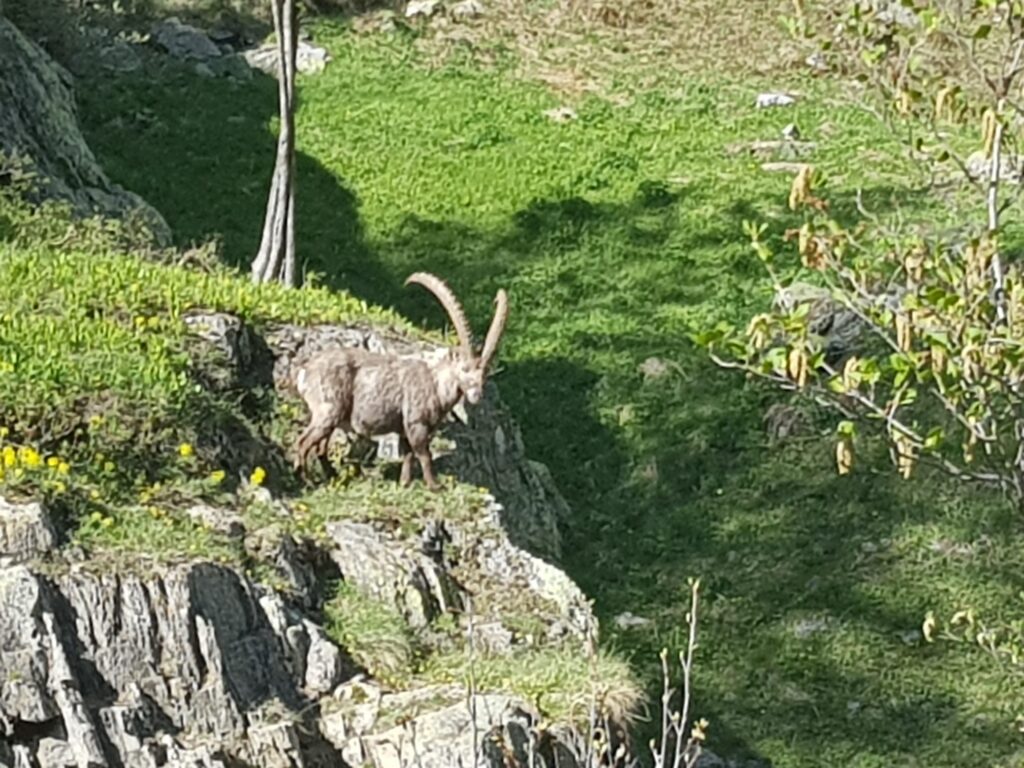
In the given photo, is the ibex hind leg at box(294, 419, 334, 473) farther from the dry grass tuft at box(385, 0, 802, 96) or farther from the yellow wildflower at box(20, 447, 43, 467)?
the dry grass tuft at box(385, 0, 802, 96)

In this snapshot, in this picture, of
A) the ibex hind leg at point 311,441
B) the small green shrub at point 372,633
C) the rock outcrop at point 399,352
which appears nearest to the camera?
the small green shrub at point 372,633

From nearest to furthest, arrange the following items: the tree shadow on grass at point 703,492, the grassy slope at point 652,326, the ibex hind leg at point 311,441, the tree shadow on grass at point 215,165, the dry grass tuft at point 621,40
Result: the ibex hind leg at point 311,441 → the tree shadow on grass at point 703,492 → the grassy slope at point 652,326 → the tree shadow on grass at point 215,165 → the dry grass tuft at point 621,40

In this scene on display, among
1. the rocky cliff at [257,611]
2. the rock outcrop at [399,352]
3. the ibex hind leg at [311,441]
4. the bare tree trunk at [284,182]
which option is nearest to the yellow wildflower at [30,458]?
the rocky cliff at [257,611]

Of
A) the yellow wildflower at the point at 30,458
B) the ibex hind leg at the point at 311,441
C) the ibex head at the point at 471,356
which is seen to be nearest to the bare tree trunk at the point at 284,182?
the ibex hind leg at the point at 311,441

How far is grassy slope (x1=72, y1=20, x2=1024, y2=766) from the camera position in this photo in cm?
1104

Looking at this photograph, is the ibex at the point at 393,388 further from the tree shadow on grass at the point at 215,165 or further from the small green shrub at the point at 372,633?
the tree shadow on grass at the point at 215,165

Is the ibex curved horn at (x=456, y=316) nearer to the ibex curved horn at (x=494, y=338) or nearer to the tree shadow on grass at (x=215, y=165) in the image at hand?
the ibex curved horn at (x=494, y=338)

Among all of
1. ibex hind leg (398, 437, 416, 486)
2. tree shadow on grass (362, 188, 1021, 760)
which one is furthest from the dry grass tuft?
ibex hind leg (398, 437, 416, 486)

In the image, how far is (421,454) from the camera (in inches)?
326

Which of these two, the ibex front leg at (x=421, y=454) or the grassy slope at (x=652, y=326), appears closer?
the ibex front leg at (x=421, y=454)

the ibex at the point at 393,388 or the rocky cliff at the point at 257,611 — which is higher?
the ibex at the point at 393,388

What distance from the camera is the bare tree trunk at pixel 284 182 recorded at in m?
12.9

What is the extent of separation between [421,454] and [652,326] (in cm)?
791

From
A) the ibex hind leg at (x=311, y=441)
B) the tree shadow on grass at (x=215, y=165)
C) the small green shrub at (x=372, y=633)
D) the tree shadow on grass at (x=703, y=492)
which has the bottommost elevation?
the tree shadow on grass at (x=703, y=492)
